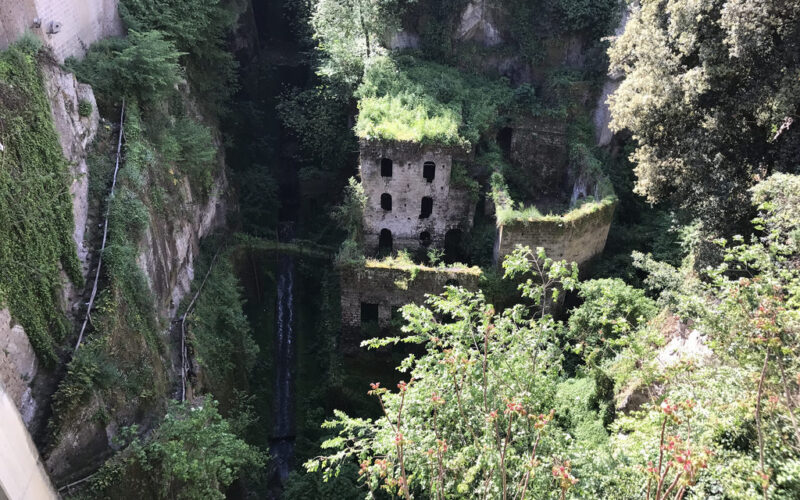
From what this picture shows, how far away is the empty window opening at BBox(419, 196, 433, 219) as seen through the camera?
20.9 meters

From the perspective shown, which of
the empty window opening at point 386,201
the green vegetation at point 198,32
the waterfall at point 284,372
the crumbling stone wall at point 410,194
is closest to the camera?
the waterfall at point 284,372

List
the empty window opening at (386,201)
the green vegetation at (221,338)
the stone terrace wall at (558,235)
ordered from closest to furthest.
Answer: the green vegetation at (221,338) < the stone terrace wall at (558,235) < the empty window opening at (386,201)

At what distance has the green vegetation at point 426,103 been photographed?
1934 cm

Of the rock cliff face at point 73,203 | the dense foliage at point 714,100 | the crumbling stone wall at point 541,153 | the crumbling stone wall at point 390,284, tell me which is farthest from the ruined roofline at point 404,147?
the rock cliff face at point 73,203

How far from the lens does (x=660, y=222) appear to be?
62.7ft

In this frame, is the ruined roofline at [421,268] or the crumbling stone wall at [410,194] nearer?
the ruined roofline at [421,268]

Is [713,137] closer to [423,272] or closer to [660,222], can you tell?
[660,222]

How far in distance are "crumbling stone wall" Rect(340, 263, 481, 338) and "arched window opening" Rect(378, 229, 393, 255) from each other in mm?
4384

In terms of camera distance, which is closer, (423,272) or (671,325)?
(671,325)

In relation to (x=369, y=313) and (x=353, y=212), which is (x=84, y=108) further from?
(x=369, y=313)

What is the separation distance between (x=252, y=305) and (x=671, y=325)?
1544cm

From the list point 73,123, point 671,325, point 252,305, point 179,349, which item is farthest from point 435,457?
point 252,305

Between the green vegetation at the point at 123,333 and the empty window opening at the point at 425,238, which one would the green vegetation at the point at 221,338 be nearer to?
the green vegetation at the point at 123,333

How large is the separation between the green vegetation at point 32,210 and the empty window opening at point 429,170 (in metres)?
11.6
